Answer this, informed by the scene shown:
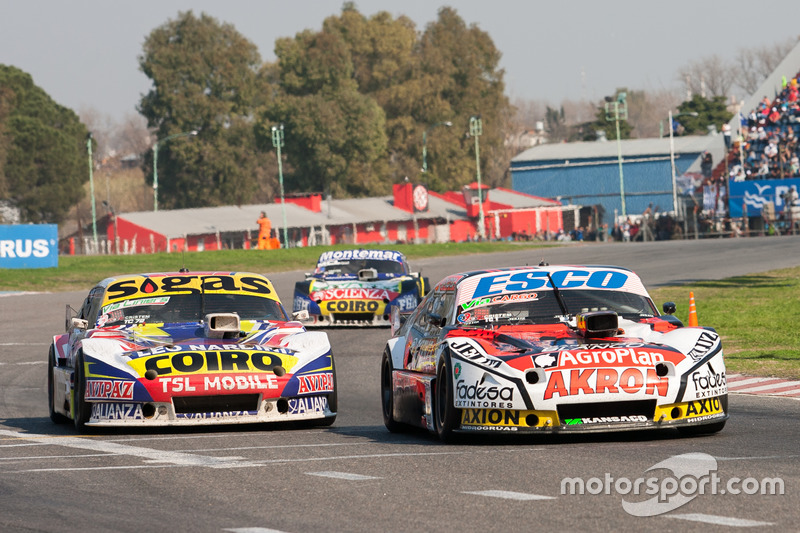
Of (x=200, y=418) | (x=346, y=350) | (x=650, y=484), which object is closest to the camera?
(x=650, y=484)

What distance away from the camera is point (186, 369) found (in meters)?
10.3

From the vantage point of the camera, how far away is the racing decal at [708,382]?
30.0 feet

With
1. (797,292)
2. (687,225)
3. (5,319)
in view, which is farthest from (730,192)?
(5,319)

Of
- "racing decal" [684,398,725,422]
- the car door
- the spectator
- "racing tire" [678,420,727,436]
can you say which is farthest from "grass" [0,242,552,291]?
"racing decal" [684,398,725,422]

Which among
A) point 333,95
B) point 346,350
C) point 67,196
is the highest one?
point 333,95

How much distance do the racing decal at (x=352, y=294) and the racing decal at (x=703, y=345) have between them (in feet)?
44.4

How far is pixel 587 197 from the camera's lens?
101938 millimetres

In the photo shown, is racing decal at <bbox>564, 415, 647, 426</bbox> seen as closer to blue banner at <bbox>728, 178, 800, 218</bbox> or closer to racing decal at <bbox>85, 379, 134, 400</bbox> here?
racing decal at <bbox>85, 379, 134, 400</bbox>

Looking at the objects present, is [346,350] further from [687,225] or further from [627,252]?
[687,225]

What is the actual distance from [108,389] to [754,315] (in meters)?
15.6

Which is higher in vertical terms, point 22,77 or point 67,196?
point 22,77

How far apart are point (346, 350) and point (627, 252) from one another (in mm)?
32073

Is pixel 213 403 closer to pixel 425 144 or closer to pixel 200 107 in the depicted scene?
pixel 200 107

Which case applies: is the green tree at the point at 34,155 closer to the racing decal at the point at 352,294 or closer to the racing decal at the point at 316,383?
the racing decal at the point at 352,294
